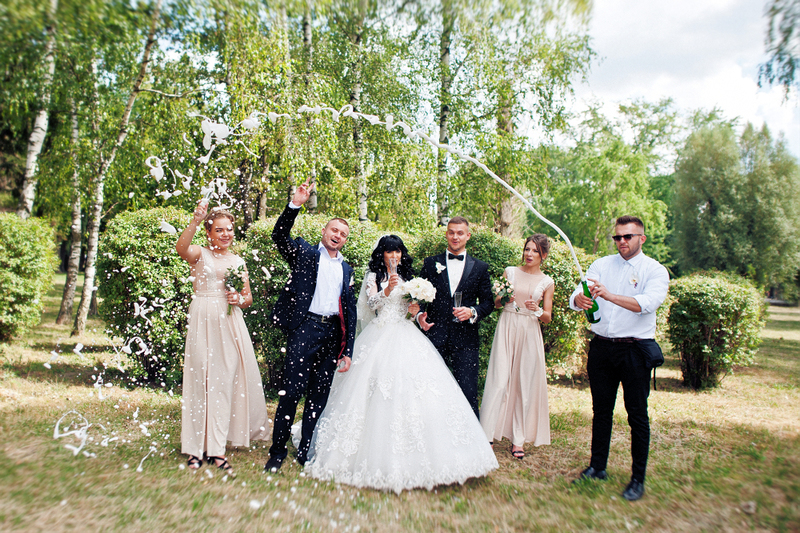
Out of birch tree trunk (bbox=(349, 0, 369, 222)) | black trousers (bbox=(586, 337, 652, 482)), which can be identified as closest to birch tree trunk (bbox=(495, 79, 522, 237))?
birch tree trunk (bbox=(349, 0, 369, 222))

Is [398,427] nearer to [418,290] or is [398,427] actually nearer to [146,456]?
[418,290]

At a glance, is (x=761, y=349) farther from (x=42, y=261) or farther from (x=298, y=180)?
(x=42, y=261)

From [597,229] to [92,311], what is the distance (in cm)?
2183

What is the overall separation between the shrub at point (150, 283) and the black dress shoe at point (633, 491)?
5424 mm

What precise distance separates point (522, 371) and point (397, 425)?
1.71m

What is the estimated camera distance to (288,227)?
4469 mm

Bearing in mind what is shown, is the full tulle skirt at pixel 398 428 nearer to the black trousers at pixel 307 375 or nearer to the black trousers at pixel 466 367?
the black trousers at pixel 307 375

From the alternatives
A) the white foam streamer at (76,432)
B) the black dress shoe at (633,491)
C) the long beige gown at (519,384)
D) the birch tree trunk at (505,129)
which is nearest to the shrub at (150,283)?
the white foam streamer at (76,432)

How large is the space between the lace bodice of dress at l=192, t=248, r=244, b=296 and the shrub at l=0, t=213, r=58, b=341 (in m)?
6.01

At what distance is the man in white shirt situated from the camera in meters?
4.03

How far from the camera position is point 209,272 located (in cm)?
446

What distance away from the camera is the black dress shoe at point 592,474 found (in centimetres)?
434

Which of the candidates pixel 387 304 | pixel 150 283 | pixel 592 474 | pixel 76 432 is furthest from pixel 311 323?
pixel 150 283

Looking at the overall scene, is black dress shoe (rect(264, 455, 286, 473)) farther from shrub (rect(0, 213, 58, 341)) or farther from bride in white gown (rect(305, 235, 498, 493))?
shrub (rect(0, 213, 58, 341))
